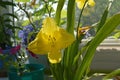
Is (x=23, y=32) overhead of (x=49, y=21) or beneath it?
beneath

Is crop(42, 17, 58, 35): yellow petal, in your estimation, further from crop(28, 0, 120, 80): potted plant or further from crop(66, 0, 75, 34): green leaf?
crop(66, 0, 75, 34): green leaf

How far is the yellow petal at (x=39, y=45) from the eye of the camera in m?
0.60

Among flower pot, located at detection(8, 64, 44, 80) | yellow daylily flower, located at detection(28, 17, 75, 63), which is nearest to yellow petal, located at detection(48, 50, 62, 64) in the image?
yellow daylily flower, located at detection(28, 17, 75, 63)

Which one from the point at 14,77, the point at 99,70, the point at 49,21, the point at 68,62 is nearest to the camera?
the point at 49,21

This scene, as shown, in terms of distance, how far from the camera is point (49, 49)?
60 cm

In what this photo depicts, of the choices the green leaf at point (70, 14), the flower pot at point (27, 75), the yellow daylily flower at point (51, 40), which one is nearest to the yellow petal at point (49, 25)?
the yellow daylily flower at point (51, 40)

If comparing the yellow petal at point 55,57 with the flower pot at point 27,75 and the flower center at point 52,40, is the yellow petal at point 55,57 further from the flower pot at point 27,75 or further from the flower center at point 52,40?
the flower pot at point 27,75

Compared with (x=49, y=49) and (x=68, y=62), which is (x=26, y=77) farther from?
(x=49, y=49)

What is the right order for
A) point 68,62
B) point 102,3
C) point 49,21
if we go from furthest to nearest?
point 102,3
point 68,62
point 49,21

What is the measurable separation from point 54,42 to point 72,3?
0.14 metres

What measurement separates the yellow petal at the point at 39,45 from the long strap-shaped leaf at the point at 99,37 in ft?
0.45

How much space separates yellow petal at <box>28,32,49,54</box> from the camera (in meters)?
0.60

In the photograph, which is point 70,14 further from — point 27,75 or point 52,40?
point 27,75

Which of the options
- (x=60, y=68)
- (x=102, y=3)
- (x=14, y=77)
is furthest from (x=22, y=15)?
(x=60, y=68)
